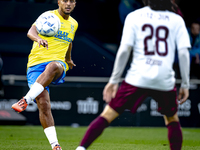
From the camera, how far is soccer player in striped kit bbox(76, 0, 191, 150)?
150 inches

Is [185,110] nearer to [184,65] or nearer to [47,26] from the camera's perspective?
[47,26]

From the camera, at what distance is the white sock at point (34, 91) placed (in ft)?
16.9

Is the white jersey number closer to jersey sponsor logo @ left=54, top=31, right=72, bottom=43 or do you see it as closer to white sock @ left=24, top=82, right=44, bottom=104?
white sock @ left=24, top=82, right=44, bottom=104

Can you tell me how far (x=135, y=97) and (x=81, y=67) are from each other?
30.5 ft

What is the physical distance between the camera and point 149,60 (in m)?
3.82

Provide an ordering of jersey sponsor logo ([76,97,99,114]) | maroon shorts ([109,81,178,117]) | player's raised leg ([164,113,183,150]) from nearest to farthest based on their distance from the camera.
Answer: maroon shorts ([109,81,178,117]), player's raised leg ([164,113,183,150]), jersey sponsor logo ([76,97,99,114])

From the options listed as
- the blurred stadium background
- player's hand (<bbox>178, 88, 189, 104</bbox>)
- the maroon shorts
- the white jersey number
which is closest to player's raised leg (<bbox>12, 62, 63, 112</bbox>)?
the maroon shorts

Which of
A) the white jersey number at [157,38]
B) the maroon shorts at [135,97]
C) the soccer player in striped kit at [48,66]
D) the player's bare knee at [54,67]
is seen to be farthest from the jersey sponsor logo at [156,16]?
the player's bare knee at [54,67]

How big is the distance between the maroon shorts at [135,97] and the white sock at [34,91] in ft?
4.97

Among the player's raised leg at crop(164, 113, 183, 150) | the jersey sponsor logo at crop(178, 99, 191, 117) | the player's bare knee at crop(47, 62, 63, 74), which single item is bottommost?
the jersey sponsor logo at crop(178, 99, 191, 117)

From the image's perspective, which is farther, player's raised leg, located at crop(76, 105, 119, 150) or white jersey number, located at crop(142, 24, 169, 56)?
player's raised leg, located at crop(76, 105, 119, 150)

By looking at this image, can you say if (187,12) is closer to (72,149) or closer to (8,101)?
(8,101)

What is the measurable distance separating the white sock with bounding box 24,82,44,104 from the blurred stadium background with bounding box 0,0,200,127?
5411mm

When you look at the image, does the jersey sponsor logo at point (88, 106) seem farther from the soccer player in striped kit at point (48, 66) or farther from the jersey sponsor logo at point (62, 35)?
the jersey sponsor logo at point (62, 35)
